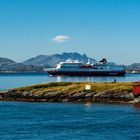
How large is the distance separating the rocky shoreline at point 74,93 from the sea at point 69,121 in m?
6.91

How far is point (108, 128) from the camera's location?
243 ft

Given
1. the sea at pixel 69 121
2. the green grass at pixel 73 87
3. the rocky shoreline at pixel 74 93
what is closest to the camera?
the sea at pixel 69 121

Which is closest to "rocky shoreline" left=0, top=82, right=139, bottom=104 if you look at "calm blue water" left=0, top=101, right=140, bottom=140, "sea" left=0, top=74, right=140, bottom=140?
"sea" left=0, top=74, right=140, bottom=140

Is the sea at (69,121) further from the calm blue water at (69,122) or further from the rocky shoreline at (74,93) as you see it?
the rocky shoreline at (74,93)

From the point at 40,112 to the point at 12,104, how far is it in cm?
2063

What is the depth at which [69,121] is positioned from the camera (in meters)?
82.9

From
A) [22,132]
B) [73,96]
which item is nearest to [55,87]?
[73,96]

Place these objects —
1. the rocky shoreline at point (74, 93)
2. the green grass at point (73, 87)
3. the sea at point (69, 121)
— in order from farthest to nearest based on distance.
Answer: the green grass at point (73, 87)
the rocky shoreline at point (74, 93)
the sea at point (69, 121)

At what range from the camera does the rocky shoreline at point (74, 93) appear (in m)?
117

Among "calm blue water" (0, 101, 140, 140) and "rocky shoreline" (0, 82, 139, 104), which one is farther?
"rocky shoreline" (0, 82, 139, 104)

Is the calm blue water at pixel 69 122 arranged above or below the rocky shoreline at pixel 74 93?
below

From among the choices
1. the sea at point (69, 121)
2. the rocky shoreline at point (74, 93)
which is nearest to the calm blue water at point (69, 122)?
the sea at point (69, 121)

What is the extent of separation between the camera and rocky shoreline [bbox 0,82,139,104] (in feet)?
384

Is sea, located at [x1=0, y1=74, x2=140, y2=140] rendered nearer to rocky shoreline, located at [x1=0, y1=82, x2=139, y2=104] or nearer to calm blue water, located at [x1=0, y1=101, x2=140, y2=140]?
calm blue water, located at [x1=0, y1=101, x2=140, y2=140]
